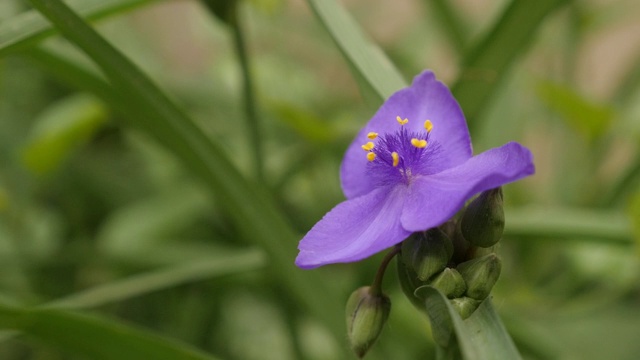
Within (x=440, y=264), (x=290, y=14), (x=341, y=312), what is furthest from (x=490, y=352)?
(x=290, y=14)

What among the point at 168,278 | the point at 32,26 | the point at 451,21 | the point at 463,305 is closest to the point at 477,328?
the point at 463,305

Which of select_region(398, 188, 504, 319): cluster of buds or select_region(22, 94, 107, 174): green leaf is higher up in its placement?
select_region(22, 94, 107, 174): green leaf

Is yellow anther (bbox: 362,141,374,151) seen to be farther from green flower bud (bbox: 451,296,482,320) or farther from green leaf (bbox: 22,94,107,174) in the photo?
green leaf (bbox: 22,94,107,174)

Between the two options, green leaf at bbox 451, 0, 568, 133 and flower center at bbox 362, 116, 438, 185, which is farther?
green leaf at bbox 451, 0, 568, 133

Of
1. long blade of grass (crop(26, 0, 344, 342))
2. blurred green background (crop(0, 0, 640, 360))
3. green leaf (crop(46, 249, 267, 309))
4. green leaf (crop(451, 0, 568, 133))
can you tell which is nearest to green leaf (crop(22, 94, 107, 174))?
blurred green background (crop(0, 0, 640, 360))

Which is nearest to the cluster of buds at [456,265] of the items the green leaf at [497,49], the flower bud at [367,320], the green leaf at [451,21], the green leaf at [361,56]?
the flower bud at [367,320]

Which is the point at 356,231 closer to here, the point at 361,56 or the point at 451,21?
the point at 361,56

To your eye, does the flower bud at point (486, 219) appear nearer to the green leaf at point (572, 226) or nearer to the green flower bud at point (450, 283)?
the green flower bud at point (450, 283)

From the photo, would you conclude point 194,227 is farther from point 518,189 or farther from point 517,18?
point 517,18
